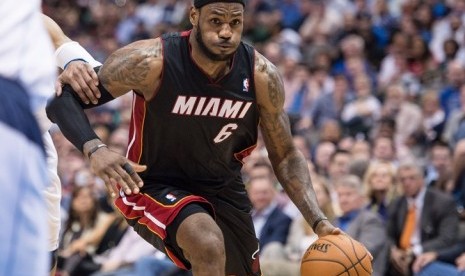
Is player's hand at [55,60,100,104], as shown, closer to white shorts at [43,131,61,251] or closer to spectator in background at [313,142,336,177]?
white shorts at [43,131,61,251]

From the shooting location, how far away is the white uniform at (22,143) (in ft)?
9.96

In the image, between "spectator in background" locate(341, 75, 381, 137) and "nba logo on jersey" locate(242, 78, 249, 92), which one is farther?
"spectator in background" locate(341, 75, 381, 137)

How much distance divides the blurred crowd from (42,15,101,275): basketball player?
88cm

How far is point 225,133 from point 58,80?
1023 mm

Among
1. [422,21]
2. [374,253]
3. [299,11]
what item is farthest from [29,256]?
[299,11]

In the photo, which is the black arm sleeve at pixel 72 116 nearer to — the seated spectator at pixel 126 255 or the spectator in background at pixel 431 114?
the seated spectator at pixel 126 255

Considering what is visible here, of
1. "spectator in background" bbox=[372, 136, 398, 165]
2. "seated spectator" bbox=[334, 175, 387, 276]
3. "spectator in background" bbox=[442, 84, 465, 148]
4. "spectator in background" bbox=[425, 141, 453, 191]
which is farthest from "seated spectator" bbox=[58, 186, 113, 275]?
"spectator in background" bbox=[442, 84, 465, 148]

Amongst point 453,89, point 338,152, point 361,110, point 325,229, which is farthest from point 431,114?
point 325,229

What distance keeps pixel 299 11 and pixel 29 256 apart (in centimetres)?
1550

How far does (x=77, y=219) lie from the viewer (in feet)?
36.8

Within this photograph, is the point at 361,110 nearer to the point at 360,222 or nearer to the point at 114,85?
the point at 360,222

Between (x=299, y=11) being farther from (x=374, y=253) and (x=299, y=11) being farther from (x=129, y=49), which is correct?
(x=129, y=49)

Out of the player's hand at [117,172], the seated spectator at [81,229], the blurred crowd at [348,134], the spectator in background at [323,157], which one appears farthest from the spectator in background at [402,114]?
the player's hand at [117,172]

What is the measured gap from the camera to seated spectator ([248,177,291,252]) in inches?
388
